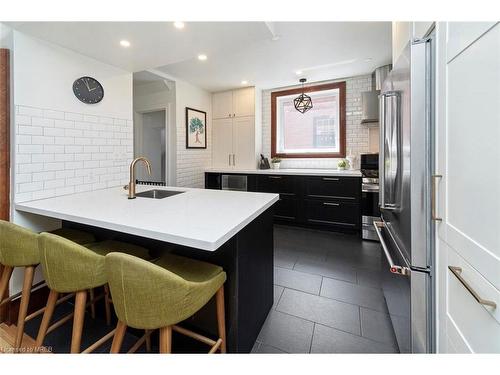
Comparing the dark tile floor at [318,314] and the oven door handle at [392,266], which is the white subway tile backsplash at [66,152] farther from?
the oven door handle at [392,266]

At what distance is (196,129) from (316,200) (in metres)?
2.58

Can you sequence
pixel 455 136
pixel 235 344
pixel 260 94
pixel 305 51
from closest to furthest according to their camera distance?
1. pixel 455 136
2. pixel 235 344
3. pixel 305 51
4. pixel 260 94

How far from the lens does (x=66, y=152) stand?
2.04m

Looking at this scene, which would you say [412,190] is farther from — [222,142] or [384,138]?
[222,142]

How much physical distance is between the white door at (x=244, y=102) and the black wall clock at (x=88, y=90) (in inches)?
107

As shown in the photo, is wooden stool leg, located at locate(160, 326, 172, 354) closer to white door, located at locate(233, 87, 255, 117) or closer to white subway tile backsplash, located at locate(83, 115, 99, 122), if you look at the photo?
white subway tile backsplash, located at locate(83, 115, 99, 122)

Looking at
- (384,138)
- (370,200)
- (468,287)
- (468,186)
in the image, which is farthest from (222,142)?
(468,287)

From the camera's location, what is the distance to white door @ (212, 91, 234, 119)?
4734mm

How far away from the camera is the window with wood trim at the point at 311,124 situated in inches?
165

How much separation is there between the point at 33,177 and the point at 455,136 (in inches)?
104

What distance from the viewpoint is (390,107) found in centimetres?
144
